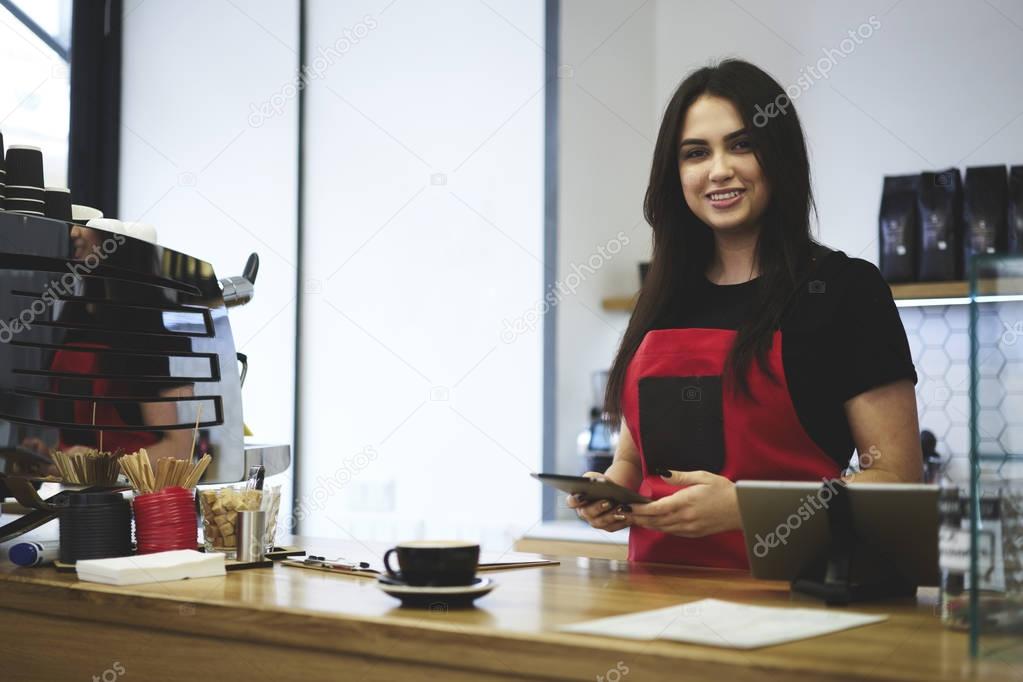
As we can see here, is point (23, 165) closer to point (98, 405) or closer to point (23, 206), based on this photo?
point (23, 206)

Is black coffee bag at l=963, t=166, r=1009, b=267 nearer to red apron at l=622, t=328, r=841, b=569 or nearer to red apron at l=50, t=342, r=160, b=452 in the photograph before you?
red apron at l=622, t=328, r=841, b=569

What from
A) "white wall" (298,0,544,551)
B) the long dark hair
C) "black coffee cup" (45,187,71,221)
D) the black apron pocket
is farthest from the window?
the black apron pocket

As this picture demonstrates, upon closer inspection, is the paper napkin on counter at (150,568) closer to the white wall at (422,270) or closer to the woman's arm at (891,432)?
the woman's arm at (891,432)

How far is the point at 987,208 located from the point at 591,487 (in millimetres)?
1880

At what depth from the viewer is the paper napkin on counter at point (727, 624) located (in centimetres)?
94

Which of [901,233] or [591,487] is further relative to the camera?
[901,233]

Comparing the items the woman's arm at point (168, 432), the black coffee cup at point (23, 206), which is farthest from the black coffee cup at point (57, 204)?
the woman's arm at point (168, 432)

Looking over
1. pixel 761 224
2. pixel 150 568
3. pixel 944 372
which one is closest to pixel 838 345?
pixel 761 224

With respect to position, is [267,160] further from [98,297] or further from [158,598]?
[158,598]

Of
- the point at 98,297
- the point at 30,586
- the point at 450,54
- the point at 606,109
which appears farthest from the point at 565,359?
the point at 30,586

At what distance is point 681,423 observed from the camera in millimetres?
1759

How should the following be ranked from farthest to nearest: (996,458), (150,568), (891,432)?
(891,432) < (150,568) < (996,458)

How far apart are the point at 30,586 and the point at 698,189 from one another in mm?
1179

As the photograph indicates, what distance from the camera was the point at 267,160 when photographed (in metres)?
3.78
